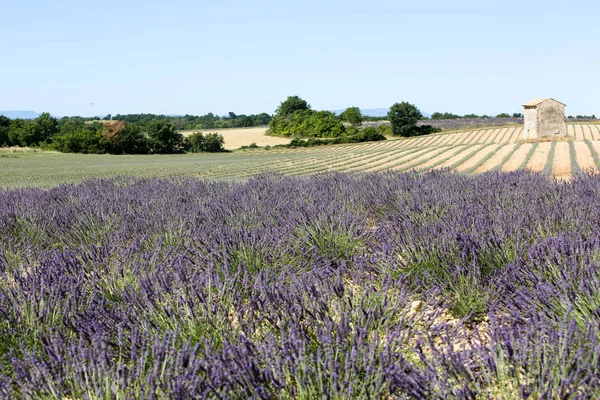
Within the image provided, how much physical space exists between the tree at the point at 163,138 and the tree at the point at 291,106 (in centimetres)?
2611

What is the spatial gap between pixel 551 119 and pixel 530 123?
1.26 metres

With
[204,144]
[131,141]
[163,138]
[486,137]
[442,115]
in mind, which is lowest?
[204,144]

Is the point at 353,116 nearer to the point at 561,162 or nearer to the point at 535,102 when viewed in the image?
the point at 535,102

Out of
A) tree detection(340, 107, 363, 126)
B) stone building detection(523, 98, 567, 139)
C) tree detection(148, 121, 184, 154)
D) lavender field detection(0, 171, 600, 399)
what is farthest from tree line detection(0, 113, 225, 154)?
lavender field detection(0, 171, 600, 399)

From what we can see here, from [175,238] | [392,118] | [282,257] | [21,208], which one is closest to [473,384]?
[282,257]

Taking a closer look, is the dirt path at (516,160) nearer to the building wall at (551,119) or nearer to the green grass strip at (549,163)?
the green grass strip at (549,163)

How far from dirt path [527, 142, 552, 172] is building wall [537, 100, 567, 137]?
1113cm

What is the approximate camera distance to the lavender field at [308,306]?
2.12 metres

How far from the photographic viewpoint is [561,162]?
60.0 feet

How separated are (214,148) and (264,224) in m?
52.6

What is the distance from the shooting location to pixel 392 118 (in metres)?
64.6

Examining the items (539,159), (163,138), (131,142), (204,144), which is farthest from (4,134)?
(539,159)

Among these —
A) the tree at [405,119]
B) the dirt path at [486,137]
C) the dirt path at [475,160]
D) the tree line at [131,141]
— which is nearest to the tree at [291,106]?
the tree at [405,119]

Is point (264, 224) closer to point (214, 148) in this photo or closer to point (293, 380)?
point (293, 380)
